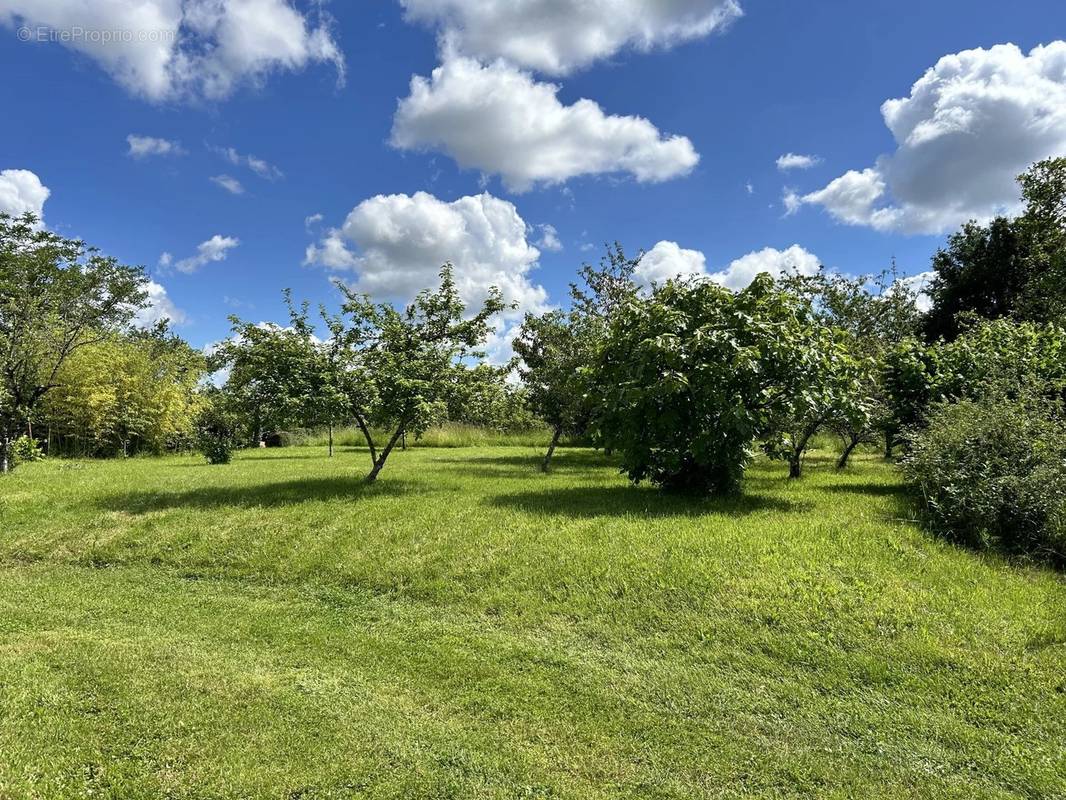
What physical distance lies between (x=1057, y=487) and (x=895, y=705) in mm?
4261

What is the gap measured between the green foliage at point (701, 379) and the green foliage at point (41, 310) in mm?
14646

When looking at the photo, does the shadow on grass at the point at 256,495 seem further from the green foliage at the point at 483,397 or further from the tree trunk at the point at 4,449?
the tree trunk at the point at 4,449

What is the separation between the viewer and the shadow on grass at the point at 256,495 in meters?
9.44

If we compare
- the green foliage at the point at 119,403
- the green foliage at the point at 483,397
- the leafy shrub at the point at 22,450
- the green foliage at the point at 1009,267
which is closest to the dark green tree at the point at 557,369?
the green foliage at the point at 483,397

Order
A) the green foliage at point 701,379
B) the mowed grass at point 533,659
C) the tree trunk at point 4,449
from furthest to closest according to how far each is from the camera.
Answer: the tree trunk at point 4,449
the green foliage at point 701,379
the mowed grass at point 533,659

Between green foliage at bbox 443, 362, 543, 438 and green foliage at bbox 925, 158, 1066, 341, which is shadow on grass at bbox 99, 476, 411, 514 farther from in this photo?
green foliage at bbox 925, 158, 1066, 341

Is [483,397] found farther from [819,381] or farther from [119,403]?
[119,403]

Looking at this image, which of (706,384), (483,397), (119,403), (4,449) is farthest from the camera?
(119,403)

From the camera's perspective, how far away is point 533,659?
180 inches

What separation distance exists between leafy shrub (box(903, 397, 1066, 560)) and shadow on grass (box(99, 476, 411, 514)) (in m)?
8.05

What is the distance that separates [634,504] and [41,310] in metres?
17.3

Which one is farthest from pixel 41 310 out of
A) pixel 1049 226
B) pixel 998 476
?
pixel 1049 226

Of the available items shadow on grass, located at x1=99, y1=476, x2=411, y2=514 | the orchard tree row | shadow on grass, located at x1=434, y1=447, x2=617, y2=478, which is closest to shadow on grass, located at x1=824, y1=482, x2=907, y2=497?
the orchard tree row

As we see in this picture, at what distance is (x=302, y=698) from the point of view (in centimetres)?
397
